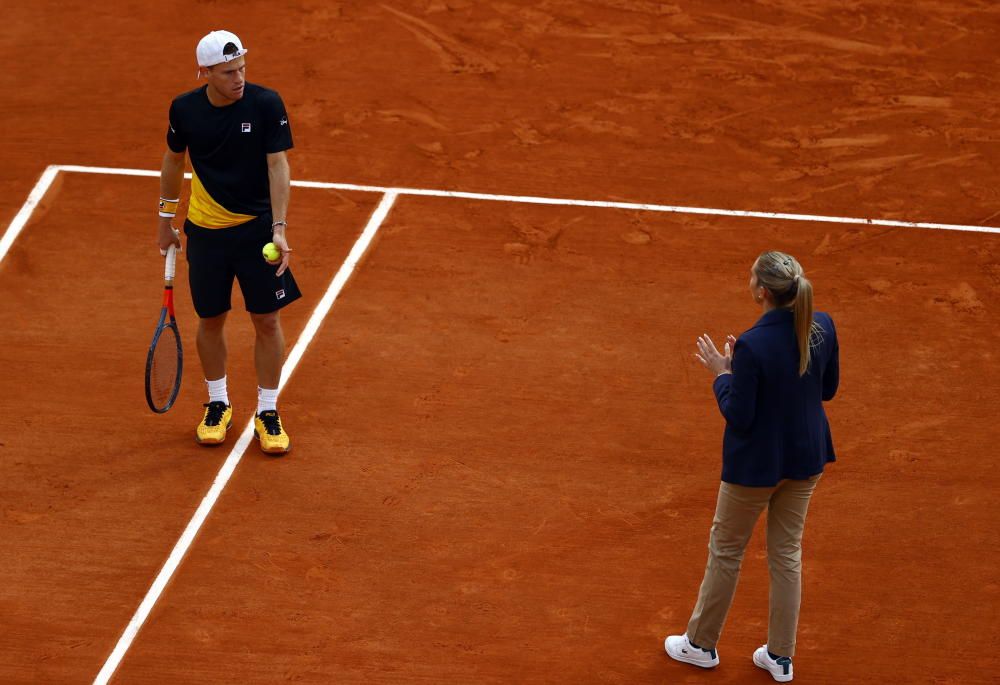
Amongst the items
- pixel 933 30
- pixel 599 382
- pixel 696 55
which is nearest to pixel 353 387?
pixel 599 382

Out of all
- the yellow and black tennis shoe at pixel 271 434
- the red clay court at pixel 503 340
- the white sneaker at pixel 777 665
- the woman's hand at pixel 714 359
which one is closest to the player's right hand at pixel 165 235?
the yellow and black tennis shoe at pixel 271 434

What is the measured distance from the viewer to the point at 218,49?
722 cm

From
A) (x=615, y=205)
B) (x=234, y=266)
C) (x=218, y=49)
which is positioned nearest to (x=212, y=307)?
(x=234, y=266)

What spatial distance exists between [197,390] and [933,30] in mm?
8408

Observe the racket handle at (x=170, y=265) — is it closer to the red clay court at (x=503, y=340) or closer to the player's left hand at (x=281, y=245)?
the player's left hand at (x=281, y=245)

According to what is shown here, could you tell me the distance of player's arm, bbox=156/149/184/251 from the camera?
25.6 ft

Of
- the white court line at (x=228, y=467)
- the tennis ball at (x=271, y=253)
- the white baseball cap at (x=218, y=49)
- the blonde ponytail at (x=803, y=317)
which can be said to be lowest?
Result: the white court line at (x=228, y=467)

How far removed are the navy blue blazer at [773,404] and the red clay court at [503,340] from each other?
51.2 inches

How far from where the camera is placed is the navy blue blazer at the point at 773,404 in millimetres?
5949

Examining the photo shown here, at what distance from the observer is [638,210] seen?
11.0 meters

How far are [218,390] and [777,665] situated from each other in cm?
376

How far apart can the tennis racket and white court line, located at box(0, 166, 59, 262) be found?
288cm

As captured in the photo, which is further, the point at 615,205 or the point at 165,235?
the point at 615,205

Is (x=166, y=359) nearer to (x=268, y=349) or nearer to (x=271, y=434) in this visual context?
(x=268, y=349)
